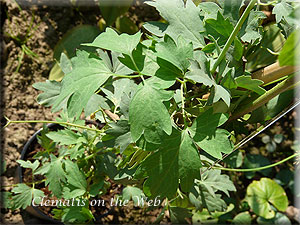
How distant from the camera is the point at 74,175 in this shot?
1074 millimetres

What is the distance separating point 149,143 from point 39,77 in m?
1.20

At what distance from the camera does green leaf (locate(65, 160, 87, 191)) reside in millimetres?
1070

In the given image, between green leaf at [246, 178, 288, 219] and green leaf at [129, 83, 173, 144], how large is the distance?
1.12 metres

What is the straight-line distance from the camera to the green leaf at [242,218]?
155 centimetres

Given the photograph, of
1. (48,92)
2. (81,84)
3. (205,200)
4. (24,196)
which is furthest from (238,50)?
(24,196)

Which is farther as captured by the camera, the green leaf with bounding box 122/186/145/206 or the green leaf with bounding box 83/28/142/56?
the green leaf with bounding box 122/186/145/206

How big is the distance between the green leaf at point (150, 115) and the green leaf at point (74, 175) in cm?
55

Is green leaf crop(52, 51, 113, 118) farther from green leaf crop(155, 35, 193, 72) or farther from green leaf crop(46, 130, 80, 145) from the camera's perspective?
green leaf crop(46, 130, 80, 145)

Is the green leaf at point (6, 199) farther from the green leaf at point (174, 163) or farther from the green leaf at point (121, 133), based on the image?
the green leaf at point (174, 163)

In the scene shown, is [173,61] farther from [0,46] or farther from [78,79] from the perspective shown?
[0,46]

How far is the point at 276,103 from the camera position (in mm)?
730

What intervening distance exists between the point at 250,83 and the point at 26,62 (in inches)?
51.0

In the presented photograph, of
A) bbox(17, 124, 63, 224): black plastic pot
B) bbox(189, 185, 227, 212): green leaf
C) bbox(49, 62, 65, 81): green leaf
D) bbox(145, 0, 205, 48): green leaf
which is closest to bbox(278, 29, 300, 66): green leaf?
bbox(145, 0, 205, 48): green leaf

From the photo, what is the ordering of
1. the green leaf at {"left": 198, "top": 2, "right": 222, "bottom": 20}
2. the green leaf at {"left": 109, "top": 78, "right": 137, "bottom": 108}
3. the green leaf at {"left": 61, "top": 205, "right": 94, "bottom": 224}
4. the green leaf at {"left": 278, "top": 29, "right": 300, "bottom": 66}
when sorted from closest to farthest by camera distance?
the green leaf at {"left": 278, "top": 29, "right": 300, "bottom": 66}
the green leaf at {"left": 198, "top": 2, "right": 222, "bottom": 20}
the green leaf at {"left": 109, "top": 78, "right": 137, "bottom": 108}
the green leaf at {"left": 61, "top": 205, "right": 94, "bottom": 224}
